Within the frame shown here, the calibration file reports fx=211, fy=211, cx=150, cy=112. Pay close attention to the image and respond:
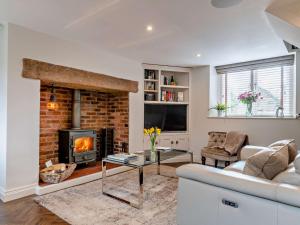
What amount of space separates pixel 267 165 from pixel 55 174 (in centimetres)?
271

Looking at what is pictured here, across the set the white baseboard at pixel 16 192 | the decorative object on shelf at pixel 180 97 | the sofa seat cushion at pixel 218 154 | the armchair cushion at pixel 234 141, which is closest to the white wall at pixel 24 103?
the white baseboard at pixel 16 192

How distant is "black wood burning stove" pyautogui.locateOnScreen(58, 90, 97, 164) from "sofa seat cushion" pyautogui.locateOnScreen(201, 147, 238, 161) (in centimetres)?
217

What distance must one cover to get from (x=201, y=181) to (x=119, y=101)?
3.14m

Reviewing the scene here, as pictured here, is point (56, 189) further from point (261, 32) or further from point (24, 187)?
point (261, 32)

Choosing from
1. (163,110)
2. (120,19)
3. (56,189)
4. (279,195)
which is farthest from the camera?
(163,110)

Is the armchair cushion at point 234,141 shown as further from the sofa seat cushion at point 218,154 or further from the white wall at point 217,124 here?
the white wall at point 217,124

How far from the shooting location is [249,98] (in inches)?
172

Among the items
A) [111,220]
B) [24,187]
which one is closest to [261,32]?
[111,220]

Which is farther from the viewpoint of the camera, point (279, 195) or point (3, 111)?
point (3, 111)

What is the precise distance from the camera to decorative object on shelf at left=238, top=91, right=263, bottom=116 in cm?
438

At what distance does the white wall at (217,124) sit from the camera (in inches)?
151

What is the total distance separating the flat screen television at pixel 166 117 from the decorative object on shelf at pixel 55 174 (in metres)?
2.05

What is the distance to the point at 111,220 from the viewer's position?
2.20 meters

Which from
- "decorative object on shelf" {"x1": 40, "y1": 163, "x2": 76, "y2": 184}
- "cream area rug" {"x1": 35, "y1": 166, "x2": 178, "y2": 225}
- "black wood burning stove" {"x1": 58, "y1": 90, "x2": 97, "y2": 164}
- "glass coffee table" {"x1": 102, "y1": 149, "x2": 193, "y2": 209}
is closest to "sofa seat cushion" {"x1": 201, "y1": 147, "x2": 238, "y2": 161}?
"glass coffee table" {"x1": 102, "y1": 149, "x2": 193, "y2": 209}
